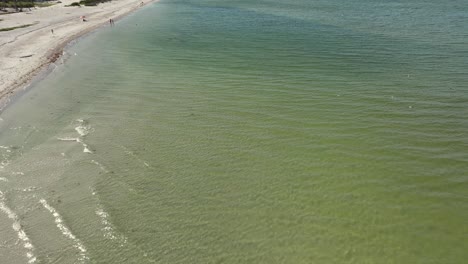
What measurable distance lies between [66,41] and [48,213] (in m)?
36.6

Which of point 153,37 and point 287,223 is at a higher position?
point 153,37

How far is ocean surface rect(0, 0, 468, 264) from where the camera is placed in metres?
13.0

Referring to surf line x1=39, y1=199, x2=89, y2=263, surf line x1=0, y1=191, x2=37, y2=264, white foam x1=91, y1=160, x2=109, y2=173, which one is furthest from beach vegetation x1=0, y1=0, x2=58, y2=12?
surf line x1=39, y1=199, x2=89, y2=263

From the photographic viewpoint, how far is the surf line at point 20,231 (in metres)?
12.7

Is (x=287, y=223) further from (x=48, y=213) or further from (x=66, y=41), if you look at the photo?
(x=66, y=41)

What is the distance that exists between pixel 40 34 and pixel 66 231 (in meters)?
44.2

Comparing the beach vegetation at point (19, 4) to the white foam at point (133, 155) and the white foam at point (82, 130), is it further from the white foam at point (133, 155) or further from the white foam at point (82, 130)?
the white foam at point (133, 155)

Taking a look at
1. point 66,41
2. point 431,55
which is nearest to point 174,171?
point 431,55

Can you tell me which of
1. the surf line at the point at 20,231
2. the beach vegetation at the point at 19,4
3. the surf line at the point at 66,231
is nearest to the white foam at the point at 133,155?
the surf line at the point at 66,231

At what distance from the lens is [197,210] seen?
14.7m

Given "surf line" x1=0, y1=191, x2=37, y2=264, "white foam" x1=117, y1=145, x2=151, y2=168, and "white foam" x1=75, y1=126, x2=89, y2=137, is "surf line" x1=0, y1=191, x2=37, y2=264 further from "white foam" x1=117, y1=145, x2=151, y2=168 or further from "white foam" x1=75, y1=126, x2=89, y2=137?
"white foam" x1=75, y1=126, x2=89, y2=137

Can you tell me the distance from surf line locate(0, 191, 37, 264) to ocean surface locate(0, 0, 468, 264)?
0.15 feet

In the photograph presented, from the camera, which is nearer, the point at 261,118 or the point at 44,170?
the point at 44,170

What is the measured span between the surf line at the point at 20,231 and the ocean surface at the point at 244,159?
47 mm
